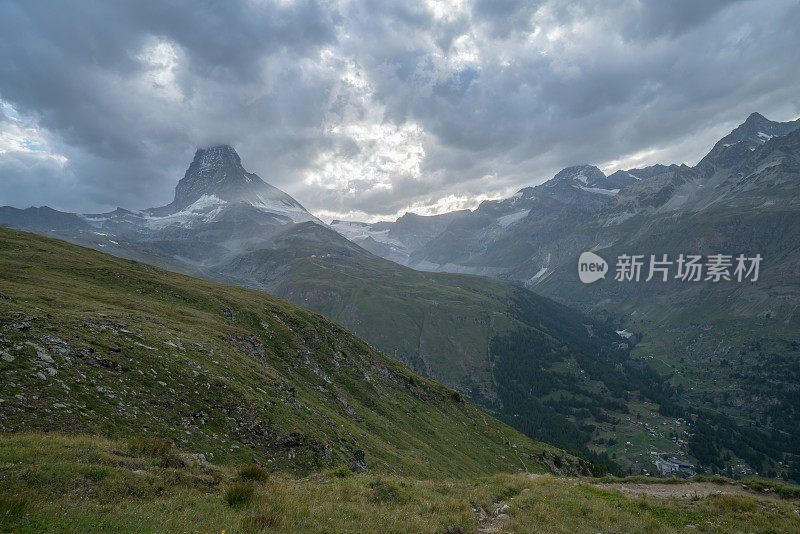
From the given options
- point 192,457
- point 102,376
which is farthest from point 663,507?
point 102,376

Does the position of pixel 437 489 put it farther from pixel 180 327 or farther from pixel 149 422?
pixel 180 327

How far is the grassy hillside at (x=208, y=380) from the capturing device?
1983 cm

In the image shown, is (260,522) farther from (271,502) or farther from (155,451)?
(155,451)

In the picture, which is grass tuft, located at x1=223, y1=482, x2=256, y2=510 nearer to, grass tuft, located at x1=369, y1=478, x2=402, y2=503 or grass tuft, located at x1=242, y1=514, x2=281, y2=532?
grass tuft, located at x1=242, y1=514, x2=281, y2=532

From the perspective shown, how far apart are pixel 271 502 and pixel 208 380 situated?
17.7 m

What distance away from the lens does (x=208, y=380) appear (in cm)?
2775

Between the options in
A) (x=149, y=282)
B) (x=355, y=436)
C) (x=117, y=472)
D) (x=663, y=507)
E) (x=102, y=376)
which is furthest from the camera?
(x=149, y=282)

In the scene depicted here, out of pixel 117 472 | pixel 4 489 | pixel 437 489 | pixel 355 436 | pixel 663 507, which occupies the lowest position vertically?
pixel 355 436

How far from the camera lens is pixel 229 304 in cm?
5731

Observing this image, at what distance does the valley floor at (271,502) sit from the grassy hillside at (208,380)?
4513mm

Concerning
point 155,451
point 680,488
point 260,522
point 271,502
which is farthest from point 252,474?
point 680,488

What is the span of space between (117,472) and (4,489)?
3281 millimetres

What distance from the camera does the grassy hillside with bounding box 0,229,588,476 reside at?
19.8m

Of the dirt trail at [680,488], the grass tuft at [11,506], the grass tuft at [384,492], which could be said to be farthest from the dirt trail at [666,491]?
the grass tuft at [11,506]
